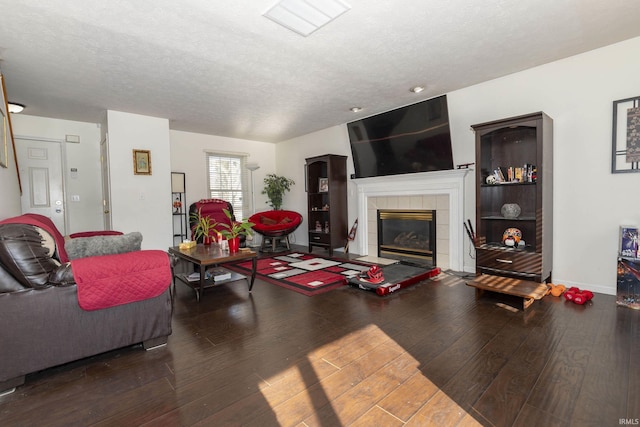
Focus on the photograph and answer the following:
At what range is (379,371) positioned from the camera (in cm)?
177

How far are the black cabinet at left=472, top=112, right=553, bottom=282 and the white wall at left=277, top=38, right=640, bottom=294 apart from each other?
0.14m

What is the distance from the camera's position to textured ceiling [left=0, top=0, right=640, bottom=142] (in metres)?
2.28

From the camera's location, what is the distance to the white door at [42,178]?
4742 millimetres

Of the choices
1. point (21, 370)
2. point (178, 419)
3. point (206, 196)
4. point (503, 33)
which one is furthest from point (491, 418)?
point (206, 196)

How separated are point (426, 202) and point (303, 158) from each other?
3.09m

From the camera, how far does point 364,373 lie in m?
1.75

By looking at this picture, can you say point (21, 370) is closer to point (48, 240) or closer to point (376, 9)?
point (48, 240)

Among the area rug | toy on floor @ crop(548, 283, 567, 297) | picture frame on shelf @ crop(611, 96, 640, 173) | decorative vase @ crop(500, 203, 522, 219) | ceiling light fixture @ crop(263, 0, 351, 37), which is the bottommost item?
the area rug

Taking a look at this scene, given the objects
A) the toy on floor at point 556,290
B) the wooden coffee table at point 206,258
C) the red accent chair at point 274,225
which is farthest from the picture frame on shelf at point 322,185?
the toy on floor at point 556,290

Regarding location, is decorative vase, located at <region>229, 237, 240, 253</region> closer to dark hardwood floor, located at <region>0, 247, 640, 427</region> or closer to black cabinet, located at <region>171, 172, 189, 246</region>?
dark hardwood floor, located at <region>0, 247, 640, 427</region>

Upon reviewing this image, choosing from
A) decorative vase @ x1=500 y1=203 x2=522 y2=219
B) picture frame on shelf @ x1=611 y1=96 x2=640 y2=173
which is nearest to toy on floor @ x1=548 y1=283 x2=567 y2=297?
decorative vase @ x1=500 y1=203 x2=522 y2=219

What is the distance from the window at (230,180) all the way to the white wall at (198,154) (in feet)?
0.46

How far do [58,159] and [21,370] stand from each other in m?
→ 4.69

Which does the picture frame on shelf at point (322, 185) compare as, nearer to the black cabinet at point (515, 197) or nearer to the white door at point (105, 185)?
the black cabinet at point (515, 197)
